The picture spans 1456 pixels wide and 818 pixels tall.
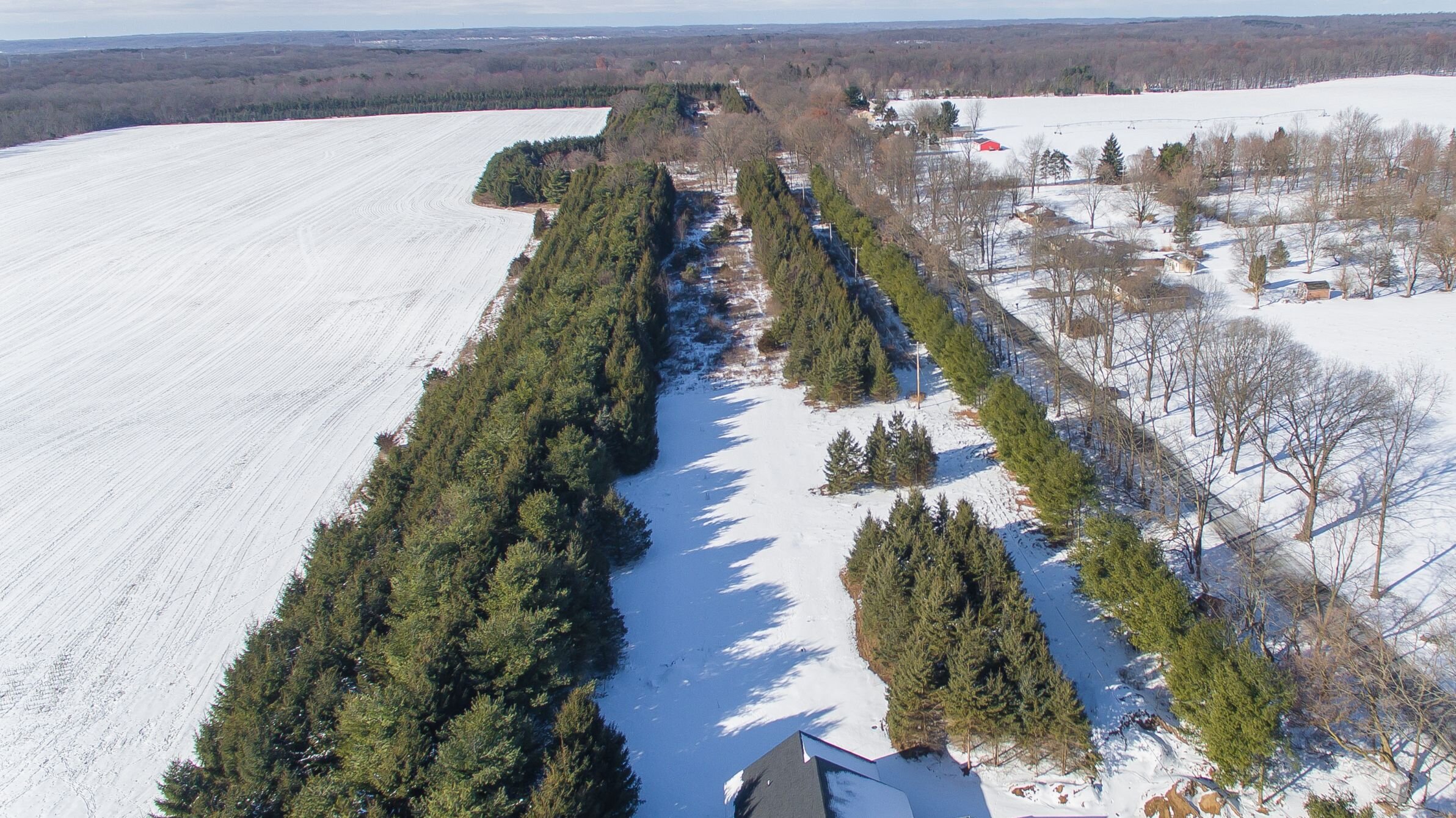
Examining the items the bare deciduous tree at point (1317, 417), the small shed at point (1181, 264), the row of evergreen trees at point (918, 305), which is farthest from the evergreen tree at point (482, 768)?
the small shed at point (1181, 264)

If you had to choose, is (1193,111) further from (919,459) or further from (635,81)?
(919,459)

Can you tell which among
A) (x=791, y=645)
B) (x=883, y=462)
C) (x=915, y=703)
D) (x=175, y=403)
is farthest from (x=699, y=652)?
(x=175, y=403)

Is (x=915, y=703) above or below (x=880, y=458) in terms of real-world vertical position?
below

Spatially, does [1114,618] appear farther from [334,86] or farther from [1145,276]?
[334,86]

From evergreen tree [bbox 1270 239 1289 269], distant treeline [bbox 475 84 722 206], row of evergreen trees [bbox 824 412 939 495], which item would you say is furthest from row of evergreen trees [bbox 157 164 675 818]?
distant treeline [bbox 475 84 722 206]

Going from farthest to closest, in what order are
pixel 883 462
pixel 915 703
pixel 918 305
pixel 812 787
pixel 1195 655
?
1. pixel 918 305
2. pixel 883 462
3. pixel 915 703
4. pixel 1195 655
5. pixel 812 787

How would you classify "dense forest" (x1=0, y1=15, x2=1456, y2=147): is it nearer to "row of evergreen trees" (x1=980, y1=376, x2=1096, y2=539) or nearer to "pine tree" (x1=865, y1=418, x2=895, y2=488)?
"pine tree" (x1=865, y1=418, x2=895, y2=488)

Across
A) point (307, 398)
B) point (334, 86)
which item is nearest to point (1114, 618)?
point (307, 398)
